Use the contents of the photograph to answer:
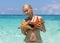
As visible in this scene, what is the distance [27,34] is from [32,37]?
72 mm

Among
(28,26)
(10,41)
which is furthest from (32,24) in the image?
(10,41)

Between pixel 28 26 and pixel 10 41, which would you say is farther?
pixel 10 41

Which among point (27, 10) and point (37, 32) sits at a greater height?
point (27, 10)

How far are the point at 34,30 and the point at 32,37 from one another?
88 millimetres

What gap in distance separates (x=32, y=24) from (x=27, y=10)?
18 cm

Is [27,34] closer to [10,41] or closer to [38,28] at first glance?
[38,28]

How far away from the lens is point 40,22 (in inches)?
136

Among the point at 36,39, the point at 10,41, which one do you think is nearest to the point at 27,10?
the point at 36,39

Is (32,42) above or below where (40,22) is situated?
below

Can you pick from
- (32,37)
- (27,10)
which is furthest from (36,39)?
(27,10)

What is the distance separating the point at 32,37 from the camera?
11.5ft

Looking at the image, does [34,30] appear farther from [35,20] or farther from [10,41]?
[10,41]

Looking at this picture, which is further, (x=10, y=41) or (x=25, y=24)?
(x=10, y=41)

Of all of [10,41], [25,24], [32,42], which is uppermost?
[25,24]
